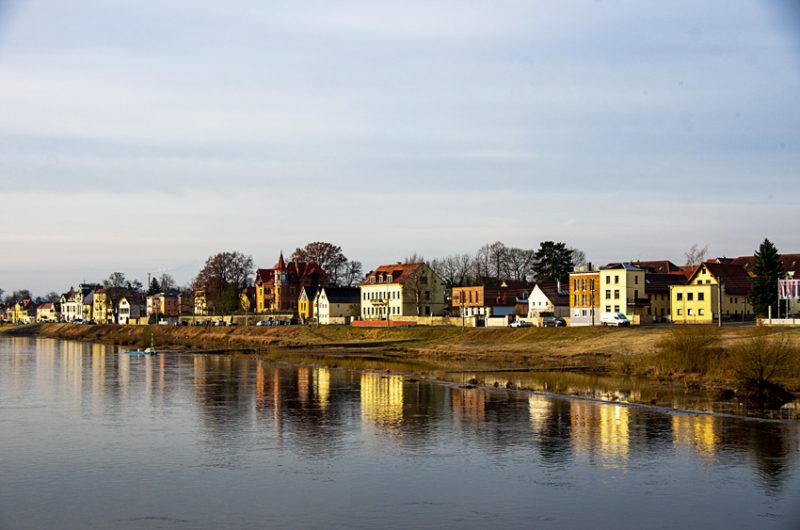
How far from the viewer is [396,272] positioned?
5266 inches

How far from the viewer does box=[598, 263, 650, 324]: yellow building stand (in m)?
97.4

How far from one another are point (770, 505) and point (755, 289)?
71069 millimetres

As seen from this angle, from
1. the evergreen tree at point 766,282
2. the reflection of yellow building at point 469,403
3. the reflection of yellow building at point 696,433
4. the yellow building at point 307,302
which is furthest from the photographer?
the yellow building at point 307,302

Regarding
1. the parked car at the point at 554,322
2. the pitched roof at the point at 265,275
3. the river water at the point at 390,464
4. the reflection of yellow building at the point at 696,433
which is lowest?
the river water at the point at 390,464

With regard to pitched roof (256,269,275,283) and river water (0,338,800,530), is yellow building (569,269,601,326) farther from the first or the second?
pitched roof (256,269,275,283)

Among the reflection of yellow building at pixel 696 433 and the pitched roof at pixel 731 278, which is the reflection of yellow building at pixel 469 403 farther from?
the pitched roof at pixel 731 278

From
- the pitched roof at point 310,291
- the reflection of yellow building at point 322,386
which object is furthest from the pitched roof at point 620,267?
the pitched roof at point 310,291

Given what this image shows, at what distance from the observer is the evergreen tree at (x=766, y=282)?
8744 cm

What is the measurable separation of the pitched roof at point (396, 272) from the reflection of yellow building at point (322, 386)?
63491 mm

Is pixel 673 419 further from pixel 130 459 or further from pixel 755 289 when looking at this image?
pixel 755 289

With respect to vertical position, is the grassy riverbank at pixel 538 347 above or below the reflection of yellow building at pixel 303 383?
above

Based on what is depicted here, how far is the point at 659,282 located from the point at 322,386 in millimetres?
60911

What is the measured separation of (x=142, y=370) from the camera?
69.2 meters

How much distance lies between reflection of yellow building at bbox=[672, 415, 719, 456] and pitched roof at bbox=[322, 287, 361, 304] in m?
109
